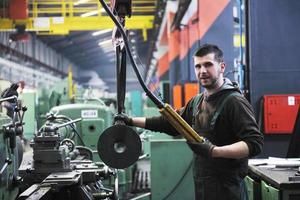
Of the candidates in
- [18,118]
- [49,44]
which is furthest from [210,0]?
[49,44]

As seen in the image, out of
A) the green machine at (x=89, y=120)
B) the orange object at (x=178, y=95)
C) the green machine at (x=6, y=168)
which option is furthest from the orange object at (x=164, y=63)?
the green machine at (x=6, y=168)

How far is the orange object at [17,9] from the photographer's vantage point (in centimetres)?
668

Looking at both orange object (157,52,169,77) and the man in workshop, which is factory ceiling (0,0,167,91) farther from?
the man in workshop

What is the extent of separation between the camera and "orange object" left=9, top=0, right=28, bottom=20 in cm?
668

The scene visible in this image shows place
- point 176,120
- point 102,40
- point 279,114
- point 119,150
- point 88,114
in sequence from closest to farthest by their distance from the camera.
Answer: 1. point 176,120
2. point 119,150
3. point 279,114
4. point 88,114
5. point 102,40

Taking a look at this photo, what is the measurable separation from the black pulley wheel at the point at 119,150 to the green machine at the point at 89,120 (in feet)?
6.40

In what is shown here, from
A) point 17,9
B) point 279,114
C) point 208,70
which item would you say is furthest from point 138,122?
point 17,9

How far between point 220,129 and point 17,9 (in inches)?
222

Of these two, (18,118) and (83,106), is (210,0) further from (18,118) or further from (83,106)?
(18,118)

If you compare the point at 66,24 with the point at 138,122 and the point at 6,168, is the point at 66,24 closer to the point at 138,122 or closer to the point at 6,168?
the point at 6,168

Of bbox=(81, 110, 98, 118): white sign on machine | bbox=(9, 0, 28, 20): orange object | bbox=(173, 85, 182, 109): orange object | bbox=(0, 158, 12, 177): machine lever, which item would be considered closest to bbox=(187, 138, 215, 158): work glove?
bbox=(0, 158, 12, 177): machine lever

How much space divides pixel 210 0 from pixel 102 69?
17.4m

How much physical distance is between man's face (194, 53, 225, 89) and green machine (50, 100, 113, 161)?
1954mm

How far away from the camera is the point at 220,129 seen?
6.69ft
